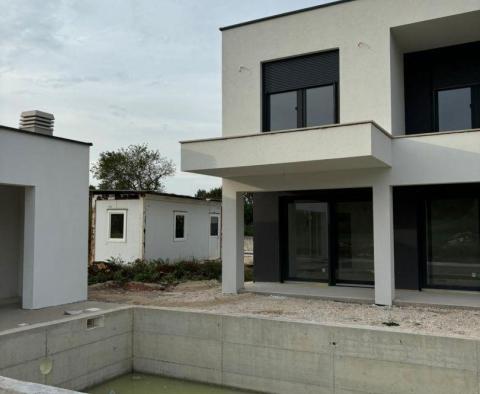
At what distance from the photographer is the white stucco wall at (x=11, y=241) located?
33.5 ft

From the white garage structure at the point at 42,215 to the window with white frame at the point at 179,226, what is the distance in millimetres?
9001

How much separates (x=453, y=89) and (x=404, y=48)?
4.91ft

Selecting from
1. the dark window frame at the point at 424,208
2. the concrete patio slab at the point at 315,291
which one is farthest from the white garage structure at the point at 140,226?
the dark window frame at the point at 424,208

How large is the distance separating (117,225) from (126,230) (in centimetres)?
61

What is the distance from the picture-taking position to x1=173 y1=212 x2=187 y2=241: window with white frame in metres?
19.4

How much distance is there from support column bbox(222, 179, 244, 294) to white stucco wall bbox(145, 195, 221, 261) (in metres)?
6.74

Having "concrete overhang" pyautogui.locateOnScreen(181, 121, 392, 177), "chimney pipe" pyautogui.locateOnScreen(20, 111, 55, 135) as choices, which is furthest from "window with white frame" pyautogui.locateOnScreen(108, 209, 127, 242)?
"concrete overhang" pyautogui.locateOnScreen(181, 121, 392, 177)

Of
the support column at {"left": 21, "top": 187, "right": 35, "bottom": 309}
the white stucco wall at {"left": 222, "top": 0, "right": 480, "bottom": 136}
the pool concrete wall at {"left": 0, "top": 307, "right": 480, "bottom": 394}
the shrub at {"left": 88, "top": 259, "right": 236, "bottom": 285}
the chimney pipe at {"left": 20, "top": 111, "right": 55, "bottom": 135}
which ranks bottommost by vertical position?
the pool concrete wall at {"left": 0, "top": 307, "right": 480, "bottom": 394}

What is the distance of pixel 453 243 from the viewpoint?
11000mm

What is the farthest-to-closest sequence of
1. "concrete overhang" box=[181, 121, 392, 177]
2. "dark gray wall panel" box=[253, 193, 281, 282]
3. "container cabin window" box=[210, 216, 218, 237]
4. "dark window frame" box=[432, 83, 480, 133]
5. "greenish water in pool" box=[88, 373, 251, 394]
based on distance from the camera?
"container cabin window" box=[210, 216, 218, 237]
"dark gray wall panel" box=[253, 193, 281, 282]
"dark window frame" box=[432, 83, 480, 133]
"concrete overhang" box=[181, 121, 392, 177]
"greenish water in pool" box=[88, 373, 251, 394]

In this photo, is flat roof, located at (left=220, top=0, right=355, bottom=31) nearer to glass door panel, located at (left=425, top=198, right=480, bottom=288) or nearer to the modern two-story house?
the modern two-story house

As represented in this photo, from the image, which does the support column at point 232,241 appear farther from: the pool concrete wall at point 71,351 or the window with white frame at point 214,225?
the window with white frame at point 214,225

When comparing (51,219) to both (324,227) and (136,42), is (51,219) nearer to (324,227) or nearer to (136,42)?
(136,42)

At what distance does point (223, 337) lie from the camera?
812cm
